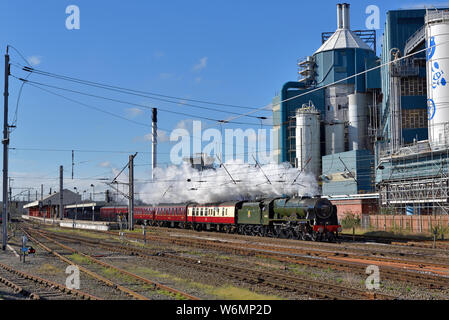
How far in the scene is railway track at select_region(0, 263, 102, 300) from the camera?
1403 centimetres

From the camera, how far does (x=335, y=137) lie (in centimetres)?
7669

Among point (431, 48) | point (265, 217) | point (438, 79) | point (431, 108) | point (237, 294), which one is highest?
point (431, 48)

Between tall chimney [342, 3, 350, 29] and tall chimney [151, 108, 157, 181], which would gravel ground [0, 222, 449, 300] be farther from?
tall chimney [342, 3, 350, 29]

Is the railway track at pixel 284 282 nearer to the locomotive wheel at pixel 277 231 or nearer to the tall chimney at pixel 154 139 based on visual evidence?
the locomotive wheel at pixel 277 231

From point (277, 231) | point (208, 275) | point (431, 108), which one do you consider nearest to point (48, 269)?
point (208, 275)

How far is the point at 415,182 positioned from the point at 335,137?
2819 centimetres

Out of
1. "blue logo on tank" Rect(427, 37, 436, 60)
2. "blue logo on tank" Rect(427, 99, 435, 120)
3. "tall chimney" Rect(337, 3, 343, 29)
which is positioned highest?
"tall chimney" Rect(337, 3, 343, 29)

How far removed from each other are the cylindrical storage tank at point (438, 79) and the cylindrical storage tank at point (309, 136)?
87.5 ft

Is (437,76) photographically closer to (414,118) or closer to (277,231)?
(414,118)

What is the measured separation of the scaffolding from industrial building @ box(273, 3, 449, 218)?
0.10 m

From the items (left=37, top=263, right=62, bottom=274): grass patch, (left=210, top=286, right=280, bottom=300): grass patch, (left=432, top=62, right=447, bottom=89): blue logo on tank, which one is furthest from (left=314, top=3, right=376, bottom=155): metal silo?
(left=210, top=286, right=280, bottom=300): grass patch
